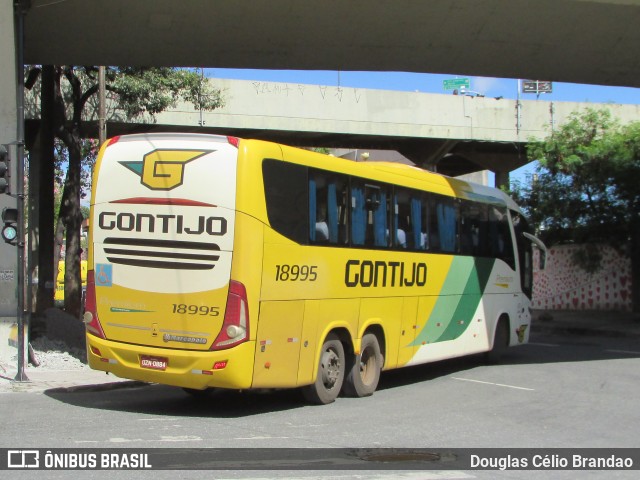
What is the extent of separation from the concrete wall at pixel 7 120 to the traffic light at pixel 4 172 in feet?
1.35

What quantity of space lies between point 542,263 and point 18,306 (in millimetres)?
11460

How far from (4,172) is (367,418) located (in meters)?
7.07

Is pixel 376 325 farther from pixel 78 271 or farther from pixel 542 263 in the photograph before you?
pixel 78 271

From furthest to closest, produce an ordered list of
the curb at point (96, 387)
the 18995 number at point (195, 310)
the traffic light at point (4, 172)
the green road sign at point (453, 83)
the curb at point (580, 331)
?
the green road sign at point (453, 83) → the curb at point (580, 331) → the traffic light at point (4, 172) → the curb at point (96, 387) → the 18995 number at point (195, 310)

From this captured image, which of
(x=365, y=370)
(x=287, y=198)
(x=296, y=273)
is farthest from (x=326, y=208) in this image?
(x=365, y=370)

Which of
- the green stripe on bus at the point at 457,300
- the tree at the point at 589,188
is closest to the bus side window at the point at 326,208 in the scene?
the green stripe on bus at the point at 457,300

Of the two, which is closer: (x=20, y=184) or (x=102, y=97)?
(x=20, y=184)

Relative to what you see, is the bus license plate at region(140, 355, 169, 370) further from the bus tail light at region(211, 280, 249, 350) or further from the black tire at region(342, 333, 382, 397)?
the black tire at region(342, 333, 382, 397)

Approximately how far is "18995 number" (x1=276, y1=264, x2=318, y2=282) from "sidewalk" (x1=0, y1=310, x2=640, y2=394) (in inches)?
172

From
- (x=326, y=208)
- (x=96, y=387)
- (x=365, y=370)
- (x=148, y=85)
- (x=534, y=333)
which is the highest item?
(x=148, y=85)

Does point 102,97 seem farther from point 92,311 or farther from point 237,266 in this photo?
point 237,266

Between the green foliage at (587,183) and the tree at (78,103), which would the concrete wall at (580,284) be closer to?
the green foliage at (587,183)

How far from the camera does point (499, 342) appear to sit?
17.0 m

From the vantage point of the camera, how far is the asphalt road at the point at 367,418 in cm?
842
